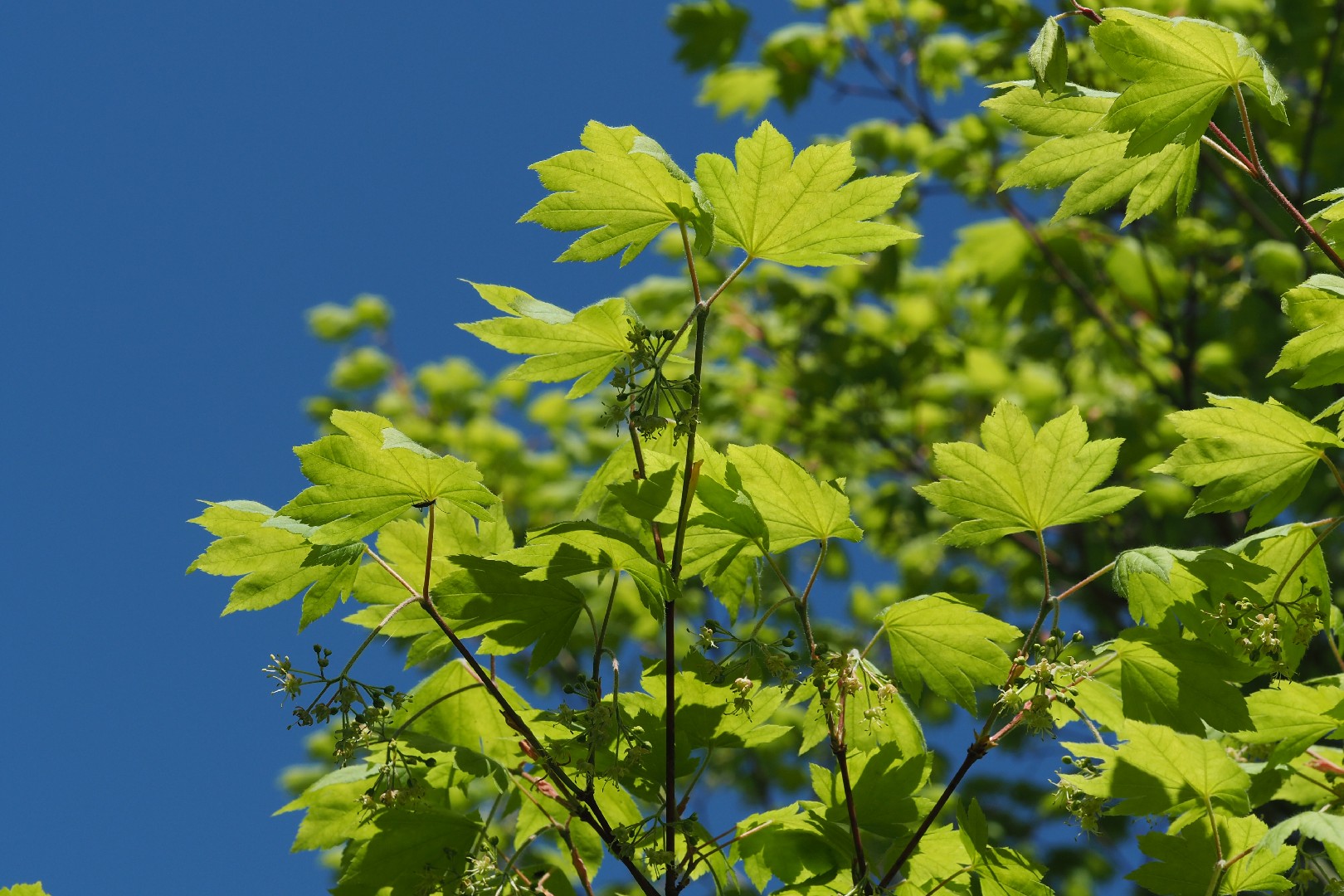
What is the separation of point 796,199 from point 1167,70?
2.25ft

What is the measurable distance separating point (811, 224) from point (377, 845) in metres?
1.39

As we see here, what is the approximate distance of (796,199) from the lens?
6.81 feet

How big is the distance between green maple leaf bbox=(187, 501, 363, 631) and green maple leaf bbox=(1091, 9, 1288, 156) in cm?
161

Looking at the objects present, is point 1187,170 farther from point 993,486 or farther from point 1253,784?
point 1253,784

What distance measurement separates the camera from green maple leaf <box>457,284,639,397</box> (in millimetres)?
2006

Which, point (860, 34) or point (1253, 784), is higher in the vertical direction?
point (860, 34)

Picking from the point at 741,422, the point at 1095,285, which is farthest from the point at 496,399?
the point at 1095,285

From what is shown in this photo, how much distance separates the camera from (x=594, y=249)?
6.92ft

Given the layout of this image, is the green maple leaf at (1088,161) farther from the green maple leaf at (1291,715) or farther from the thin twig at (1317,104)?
the thin twig at (1317,104)

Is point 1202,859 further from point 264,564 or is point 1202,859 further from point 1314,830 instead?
point 264,564

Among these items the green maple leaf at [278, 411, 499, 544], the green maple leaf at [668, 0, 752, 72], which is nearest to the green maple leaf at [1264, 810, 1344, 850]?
the green maple leaf at [278, 411, 499, 544]

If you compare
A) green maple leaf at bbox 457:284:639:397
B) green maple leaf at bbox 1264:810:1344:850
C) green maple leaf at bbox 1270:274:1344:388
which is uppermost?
green maple leaf at bbox 457:284:639:397

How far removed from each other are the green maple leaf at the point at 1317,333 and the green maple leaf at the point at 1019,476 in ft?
1.16

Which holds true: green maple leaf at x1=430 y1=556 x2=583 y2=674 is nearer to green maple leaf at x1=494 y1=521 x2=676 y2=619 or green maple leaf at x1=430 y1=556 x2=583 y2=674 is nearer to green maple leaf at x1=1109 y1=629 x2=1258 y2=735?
green maple leaf at x1=494 y1=521 x2=676 y2=619
